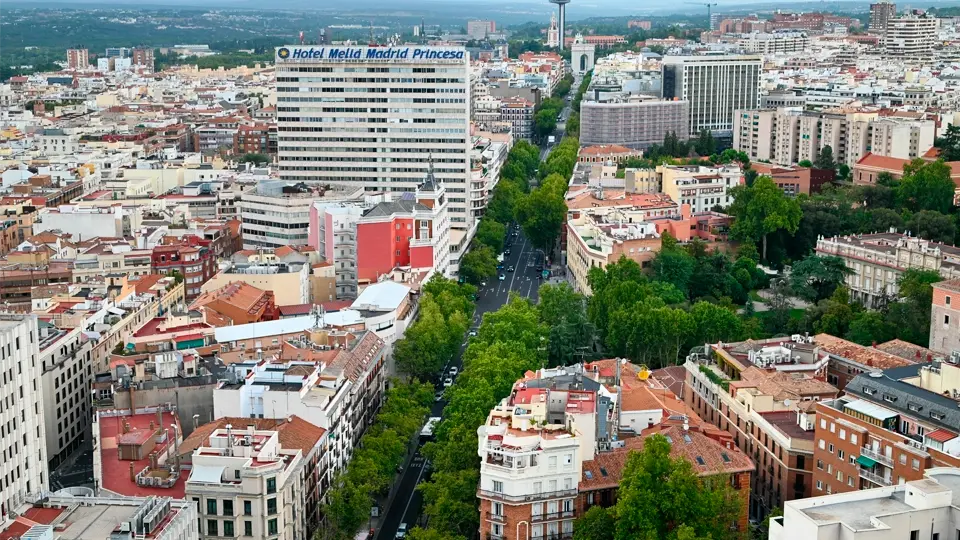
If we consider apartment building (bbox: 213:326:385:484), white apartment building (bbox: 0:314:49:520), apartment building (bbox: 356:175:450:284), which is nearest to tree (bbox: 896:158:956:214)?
apartment building (bbox: 356:175:450:284)

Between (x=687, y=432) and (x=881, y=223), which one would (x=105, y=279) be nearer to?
(x=687, y=432)

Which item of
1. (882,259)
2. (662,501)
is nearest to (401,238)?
(882,259)

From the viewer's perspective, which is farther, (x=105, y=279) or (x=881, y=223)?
(x=881, y=223)

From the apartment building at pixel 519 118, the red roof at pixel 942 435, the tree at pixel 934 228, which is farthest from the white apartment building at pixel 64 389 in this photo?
the apartment building at pixel 519 118

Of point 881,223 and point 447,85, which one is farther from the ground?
point 447,85

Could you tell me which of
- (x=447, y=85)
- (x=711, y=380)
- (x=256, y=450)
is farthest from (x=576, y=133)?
(x=256, y=450)

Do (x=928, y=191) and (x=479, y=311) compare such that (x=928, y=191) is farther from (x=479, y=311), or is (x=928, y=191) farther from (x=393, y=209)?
(x=393, y=209)

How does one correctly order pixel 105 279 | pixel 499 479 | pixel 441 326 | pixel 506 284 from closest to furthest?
pixel 499 479 < pixel 441 326 < pixel 105 279 < pixel 506 284

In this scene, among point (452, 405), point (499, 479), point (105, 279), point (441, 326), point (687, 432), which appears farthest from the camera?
point (105, 279)
